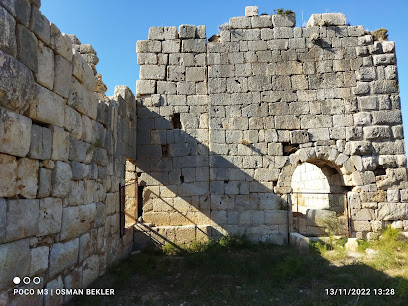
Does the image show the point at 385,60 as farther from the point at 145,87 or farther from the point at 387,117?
the point at 145,87

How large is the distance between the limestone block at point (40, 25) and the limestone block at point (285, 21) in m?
6.20

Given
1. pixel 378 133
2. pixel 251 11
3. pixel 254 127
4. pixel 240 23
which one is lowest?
pixel 378 133

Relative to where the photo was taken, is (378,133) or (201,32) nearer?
(378,133)

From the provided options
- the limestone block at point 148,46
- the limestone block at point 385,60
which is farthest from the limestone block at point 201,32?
the limestone block at point 385,60

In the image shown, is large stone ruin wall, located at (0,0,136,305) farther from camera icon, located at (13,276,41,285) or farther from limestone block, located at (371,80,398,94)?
limestone block, located at (371,80,398,94)

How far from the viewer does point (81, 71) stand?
4602 millimetres

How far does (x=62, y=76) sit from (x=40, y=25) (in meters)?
0.68

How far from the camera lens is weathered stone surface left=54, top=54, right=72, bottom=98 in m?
3.91

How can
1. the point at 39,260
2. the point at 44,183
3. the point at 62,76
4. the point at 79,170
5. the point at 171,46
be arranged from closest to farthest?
the point at 39,260
the point at 44,183
the point at 62,76
the point at 79,170
the point at 171,46

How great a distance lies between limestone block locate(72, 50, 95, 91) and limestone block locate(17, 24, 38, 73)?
3.19 ft

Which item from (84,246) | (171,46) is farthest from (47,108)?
(171,46)

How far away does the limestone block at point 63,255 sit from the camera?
3700 millimetres

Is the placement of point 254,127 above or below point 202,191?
above

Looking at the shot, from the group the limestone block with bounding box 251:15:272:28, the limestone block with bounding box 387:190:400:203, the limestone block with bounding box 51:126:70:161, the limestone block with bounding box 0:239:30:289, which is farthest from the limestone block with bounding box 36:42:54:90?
the limestone block with bounding box 387:190:400:203
